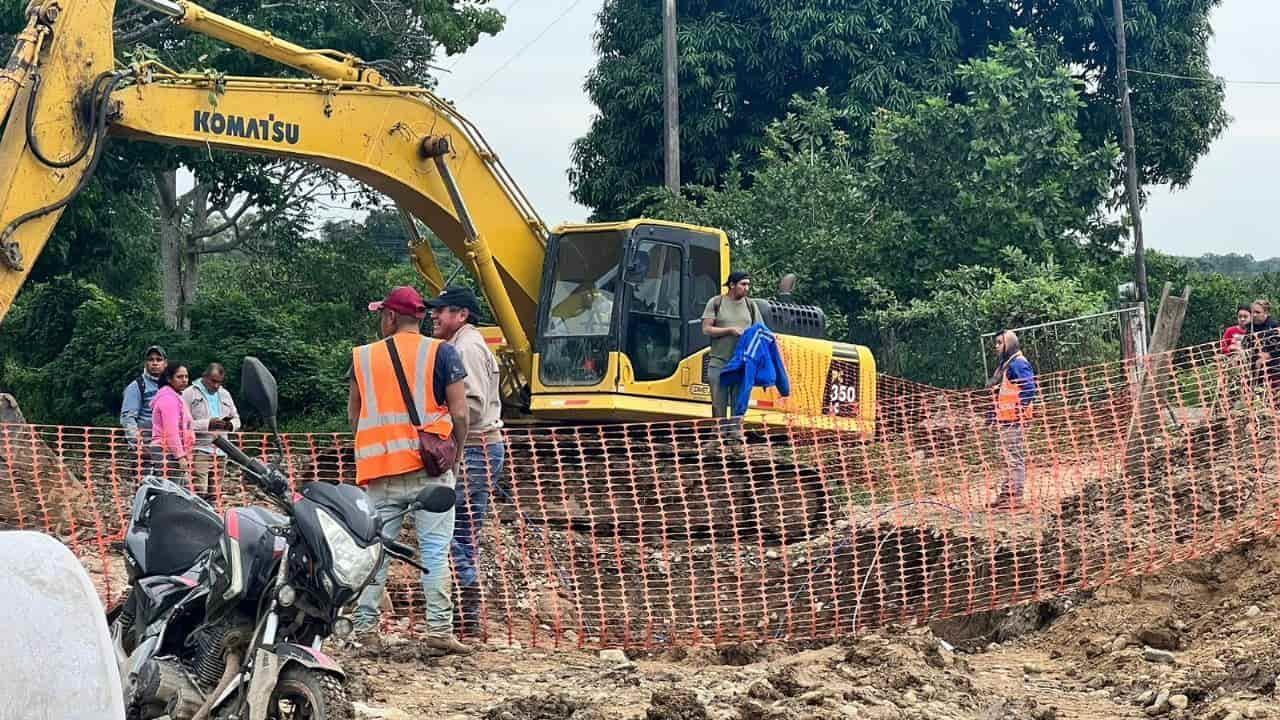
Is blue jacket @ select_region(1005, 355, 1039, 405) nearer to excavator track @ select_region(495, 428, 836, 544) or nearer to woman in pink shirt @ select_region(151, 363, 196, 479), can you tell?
excavator track @ select_region(495, 428, 836, 544)

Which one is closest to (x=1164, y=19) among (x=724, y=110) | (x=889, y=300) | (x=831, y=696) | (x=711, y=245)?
(x=724, y=110)

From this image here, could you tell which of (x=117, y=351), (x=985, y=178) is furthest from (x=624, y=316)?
(x=985, y=178)

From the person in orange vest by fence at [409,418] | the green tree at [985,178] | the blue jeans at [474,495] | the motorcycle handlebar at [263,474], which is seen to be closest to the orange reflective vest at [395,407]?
the person in orange vest by fence at [409,418]

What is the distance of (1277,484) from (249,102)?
7302 millimetres

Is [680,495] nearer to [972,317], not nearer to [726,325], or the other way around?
[726,325]

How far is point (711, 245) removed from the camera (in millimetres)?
14422

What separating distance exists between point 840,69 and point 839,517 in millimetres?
24090

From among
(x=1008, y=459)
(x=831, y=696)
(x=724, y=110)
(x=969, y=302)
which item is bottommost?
(x=831, y=696)

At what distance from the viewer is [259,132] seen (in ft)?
40.7

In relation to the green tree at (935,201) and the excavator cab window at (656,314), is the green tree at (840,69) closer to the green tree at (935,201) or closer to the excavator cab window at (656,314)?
the green tree at (935,201)

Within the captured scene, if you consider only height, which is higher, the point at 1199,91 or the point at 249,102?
the point at 1199,91

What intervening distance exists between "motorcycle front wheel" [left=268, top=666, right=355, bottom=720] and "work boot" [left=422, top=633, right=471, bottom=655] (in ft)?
7.82

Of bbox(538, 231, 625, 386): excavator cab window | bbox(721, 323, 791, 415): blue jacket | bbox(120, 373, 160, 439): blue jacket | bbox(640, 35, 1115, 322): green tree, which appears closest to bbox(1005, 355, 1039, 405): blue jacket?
bbox(721, 323, 791, 415): blue jacket

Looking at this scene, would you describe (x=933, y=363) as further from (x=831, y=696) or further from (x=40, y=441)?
(x=831, y=696)
